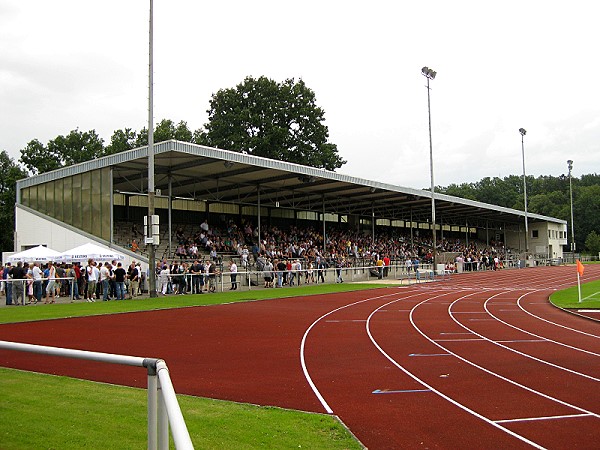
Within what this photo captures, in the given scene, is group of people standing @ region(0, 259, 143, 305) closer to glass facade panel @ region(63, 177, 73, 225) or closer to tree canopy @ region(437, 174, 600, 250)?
glass facade panel @ region(63, 177, 73, 225)

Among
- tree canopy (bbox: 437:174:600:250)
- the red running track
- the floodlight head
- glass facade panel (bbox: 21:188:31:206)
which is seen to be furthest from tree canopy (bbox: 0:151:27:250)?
tree canopy (bbox: 437:174:600:250)

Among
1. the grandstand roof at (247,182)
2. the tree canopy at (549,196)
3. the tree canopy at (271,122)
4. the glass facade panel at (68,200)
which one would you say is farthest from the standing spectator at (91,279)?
the tree canopy at (549,196)

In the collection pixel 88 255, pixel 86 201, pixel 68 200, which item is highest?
pixel 68 200

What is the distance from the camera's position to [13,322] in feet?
52.2

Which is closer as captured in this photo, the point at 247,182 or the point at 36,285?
the point at 36,285

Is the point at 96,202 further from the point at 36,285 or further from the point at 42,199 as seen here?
the point at 36,285

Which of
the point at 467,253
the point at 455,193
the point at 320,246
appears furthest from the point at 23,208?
the point at 455,193

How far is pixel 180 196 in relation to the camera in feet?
140

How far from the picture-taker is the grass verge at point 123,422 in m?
5.18

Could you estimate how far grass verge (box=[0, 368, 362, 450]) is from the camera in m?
5.18

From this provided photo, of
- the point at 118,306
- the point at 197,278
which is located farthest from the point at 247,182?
the point at 118,306

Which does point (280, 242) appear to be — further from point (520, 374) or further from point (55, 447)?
point (55, 447)

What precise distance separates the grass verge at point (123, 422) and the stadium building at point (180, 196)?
22.6 meters

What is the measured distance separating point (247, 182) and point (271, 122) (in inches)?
997
